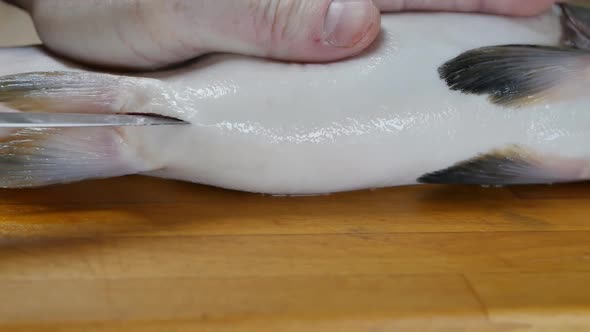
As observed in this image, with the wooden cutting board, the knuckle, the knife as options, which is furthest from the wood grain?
the knuckle

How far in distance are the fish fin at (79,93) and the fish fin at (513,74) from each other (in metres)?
0.37

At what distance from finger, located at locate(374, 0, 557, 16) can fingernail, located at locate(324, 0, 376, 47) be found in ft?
0.45

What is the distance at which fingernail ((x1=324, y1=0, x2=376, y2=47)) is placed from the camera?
2.36ft

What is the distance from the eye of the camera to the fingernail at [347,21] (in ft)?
2.36

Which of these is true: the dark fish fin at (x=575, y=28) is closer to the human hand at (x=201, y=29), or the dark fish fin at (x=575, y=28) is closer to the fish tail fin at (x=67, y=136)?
the human hand at (x=201, y=29)

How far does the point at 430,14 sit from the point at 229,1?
30 centimetres

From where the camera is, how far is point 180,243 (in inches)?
25.6

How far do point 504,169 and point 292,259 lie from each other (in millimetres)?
309

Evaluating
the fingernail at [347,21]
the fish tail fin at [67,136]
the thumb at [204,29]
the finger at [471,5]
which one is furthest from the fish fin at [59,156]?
the finger at [471,5]

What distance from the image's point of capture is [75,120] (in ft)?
2.14

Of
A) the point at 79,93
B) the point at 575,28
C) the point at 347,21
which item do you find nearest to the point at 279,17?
the point at 347,21

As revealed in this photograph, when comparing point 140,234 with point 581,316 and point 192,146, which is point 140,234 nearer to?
point 192,146

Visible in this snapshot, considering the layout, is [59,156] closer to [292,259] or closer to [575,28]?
[292,259]

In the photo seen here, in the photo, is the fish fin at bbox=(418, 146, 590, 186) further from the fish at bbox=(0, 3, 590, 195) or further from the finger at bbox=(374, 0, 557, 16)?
the finger at bbox=(374, 0, 557, 16)
